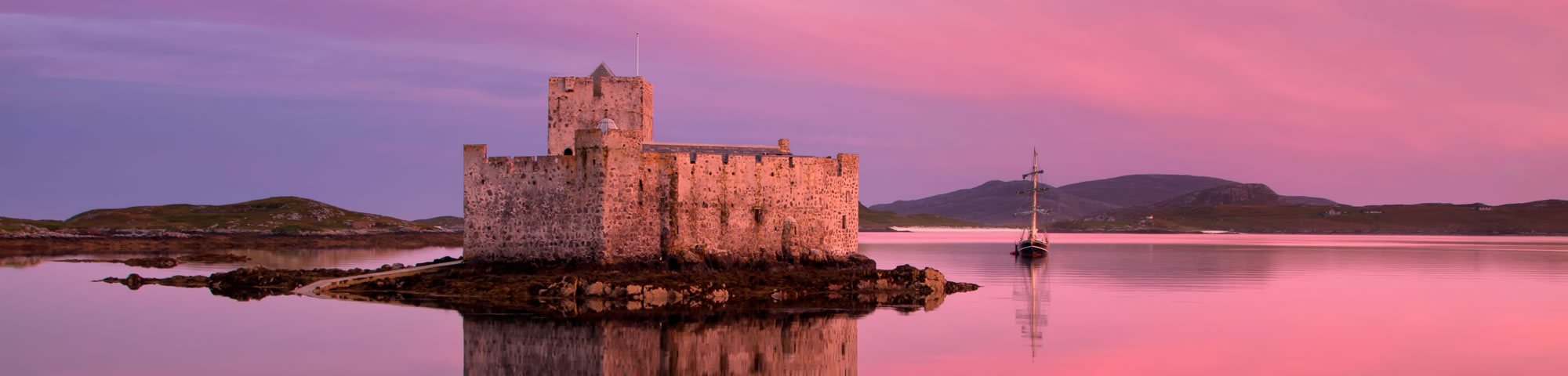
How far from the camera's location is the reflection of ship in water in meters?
25.5

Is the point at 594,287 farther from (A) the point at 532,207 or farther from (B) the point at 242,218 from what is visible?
(B) the point at 242,218

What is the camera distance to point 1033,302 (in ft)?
112

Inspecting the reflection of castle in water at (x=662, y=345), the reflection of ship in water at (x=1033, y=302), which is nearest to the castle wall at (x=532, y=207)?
the reflection of castle in water at (x=662, y=345)

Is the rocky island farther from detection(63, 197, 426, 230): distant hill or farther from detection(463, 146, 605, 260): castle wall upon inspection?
detection(63, 197, 426, 230): distant hill

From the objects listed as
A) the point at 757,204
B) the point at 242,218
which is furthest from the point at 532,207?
the point at 242,218

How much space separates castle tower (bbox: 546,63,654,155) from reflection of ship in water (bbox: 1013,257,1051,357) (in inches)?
480

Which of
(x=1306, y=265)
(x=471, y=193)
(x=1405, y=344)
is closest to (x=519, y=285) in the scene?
(x=471, y=193)

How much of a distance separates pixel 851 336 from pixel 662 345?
3.95 metres

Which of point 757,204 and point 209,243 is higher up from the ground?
point 757,204

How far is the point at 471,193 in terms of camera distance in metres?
35.2

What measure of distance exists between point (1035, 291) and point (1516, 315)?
42.0 feet

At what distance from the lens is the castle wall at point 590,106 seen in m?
36.9

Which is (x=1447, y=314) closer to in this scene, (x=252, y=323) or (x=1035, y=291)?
(x=1035, y=291)

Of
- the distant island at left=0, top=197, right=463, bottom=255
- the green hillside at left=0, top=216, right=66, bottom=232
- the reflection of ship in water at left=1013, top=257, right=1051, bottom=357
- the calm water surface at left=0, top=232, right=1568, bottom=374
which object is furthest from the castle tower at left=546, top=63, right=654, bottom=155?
the green hillside at left=0, top=216, right=66, bottom=232
